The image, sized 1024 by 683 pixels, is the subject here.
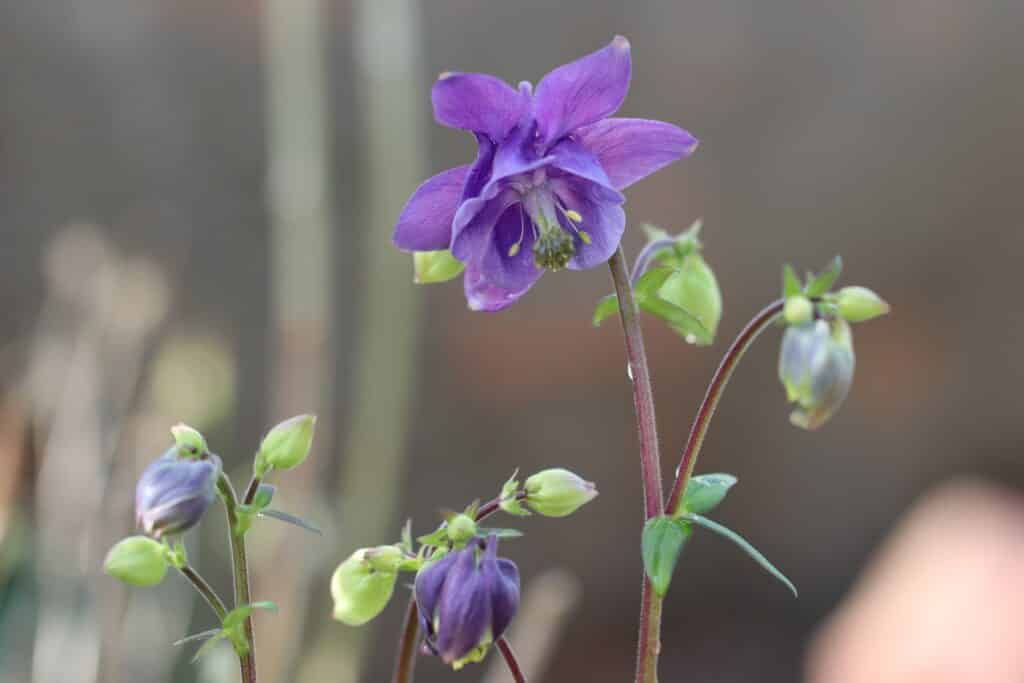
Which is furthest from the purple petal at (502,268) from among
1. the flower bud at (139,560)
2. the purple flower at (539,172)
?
the flower bud at (139,560)

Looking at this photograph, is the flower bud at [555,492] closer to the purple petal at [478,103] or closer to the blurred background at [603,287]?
the purple petal at [478,103]

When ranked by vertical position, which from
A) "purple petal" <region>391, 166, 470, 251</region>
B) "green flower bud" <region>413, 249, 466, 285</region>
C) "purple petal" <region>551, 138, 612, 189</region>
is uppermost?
"purple petal" <region>551, 138, 612, 189</region>

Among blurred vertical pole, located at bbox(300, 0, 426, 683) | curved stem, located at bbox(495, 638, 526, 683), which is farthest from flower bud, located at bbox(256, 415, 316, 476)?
blurred vertical pole, located at bbox(300, 0, 426, 683)

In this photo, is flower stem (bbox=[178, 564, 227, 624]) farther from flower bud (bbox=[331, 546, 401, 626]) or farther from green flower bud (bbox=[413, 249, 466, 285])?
green flower bud (bbox=[413, 249, 466, 285])

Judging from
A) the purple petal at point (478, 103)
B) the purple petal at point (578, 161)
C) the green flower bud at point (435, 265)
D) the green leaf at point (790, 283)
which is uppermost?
the purple petal at point (478, 103)

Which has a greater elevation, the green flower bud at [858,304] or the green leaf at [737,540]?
the green flower bud at [858,304]

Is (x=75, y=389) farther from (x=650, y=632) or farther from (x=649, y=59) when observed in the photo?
(x=649, y=59)
